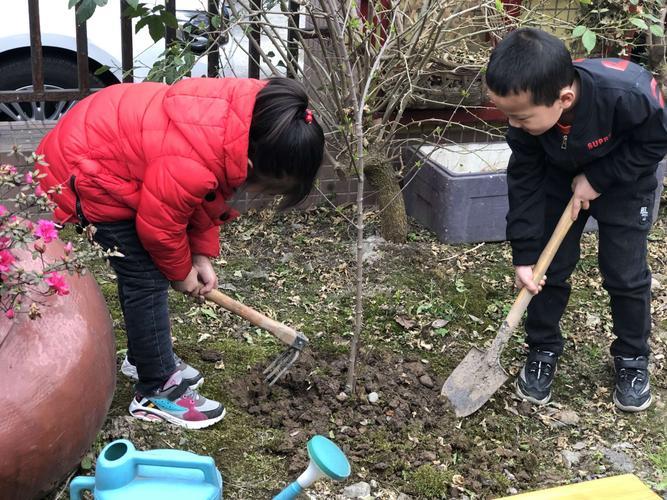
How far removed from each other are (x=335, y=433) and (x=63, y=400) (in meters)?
1.07

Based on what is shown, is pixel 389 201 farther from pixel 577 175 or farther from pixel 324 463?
pixel 324 463

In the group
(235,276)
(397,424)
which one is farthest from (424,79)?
(397,424)

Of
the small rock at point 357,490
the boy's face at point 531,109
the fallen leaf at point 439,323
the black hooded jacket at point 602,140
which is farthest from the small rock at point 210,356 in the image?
the boy's face at point 531,109

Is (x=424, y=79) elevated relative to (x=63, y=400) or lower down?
elevated

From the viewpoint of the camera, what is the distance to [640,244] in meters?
3.04

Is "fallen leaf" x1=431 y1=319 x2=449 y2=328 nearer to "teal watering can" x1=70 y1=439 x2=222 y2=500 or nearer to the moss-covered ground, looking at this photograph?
the moss-covered ground

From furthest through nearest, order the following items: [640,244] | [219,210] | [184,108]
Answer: [640,244] < [219,210] < [184,108]

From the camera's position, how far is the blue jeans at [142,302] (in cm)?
257

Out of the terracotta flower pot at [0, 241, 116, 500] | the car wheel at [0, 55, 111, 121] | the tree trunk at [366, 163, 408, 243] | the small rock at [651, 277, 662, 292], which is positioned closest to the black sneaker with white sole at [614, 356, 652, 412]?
the small rock at [651, 277, 662, 292]

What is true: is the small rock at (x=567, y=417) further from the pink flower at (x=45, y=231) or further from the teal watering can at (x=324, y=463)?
the pink flower at (x=45, y=231)

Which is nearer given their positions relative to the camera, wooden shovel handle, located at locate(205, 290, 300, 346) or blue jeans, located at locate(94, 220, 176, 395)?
blue jeans, located at locate(94, 220, 176, 395)

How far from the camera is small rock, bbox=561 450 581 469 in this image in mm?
2910

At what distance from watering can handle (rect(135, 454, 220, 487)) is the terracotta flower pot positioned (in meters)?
0.34

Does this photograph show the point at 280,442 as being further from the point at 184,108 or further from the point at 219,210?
the point at 184,108
